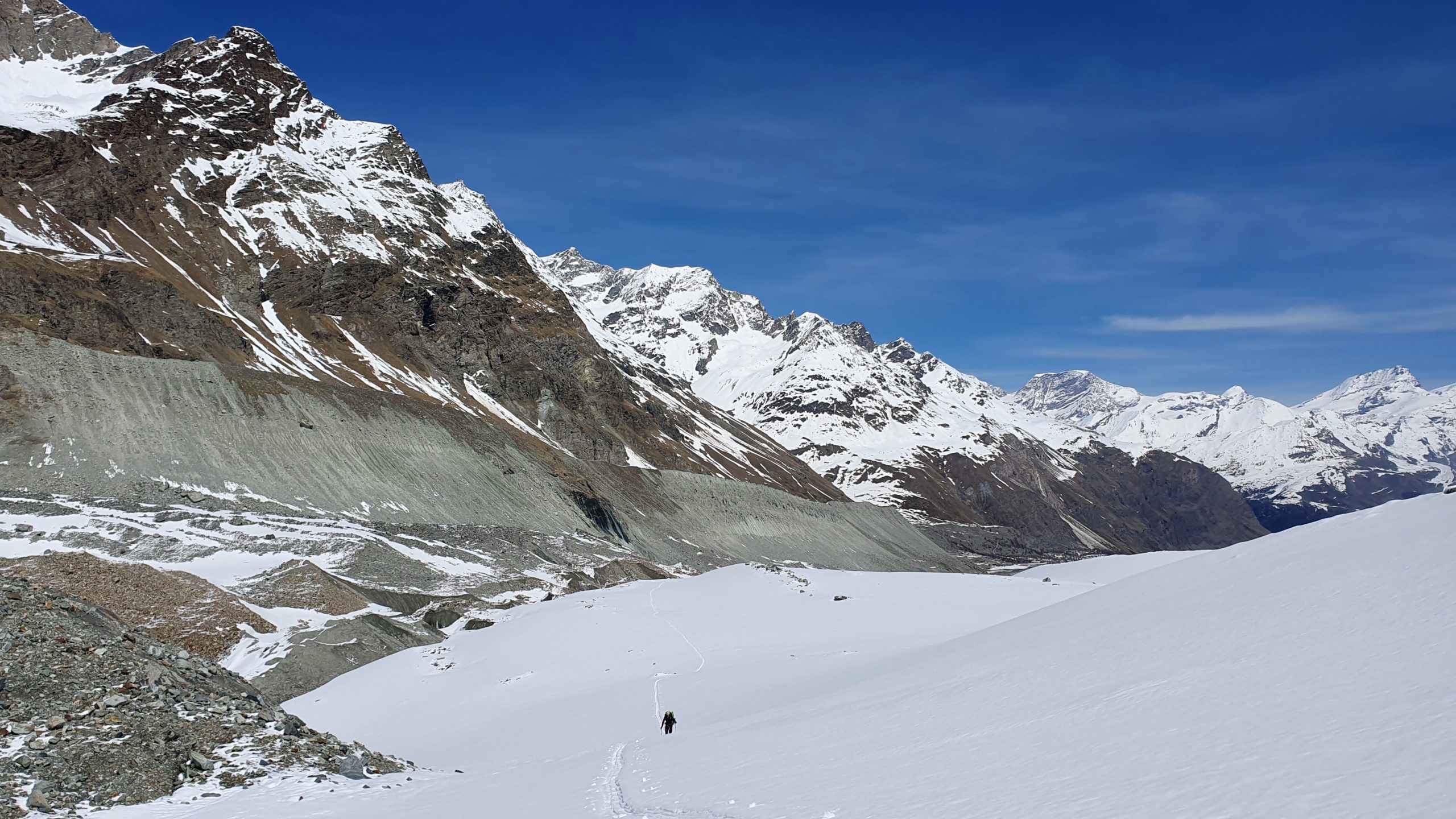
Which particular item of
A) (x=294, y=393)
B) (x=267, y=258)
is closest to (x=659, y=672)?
(x=294, y=393)

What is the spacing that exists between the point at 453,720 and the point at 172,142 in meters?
162

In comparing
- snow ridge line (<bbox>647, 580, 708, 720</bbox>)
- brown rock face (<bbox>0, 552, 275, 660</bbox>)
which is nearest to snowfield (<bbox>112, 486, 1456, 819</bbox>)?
snow ridge line (<bbox>647, 580, 708, 720</bbox>)

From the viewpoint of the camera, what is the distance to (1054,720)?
12.7 meters

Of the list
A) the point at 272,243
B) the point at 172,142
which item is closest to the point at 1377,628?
the point at 272,243

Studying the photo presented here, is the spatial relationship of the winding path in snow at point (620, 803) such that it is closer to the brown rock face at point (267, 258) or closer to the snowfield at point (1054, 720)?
the snowfield at point (1054, 720)

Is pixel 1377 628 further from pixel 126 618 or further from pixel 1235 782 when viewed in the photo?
pixel 126 618

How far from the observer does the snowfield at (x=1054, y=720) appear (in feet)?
29.7

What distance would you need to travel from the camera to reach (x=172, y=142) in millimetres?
158750

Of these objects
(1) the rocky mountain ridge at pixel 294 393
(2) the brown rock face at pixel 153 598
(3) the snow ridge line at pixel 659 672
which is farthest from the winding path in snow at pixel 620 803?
(2) the brown rock face at pixel 153 598

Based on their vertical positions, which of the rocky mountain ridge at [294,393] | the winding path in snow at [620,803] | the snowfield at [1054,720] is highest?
the rocky mountain ridge at [294,393]

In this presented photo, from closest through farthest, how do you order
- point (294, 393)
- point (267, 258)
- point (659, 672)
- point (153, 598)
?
point (659, 672) → point (153, 598) → point (294, 393) → point (267, 258)

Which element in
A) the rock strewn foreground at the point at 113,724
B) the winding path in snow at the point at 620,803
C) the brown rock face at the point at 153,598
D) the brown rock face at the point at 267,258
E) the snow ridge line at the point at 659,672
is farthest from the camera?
the brown rock face at the point at 267,258

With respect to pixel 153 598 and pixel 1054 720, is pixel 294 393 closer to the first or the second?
pixel 153 598

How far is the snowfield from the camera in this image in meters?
9.04
